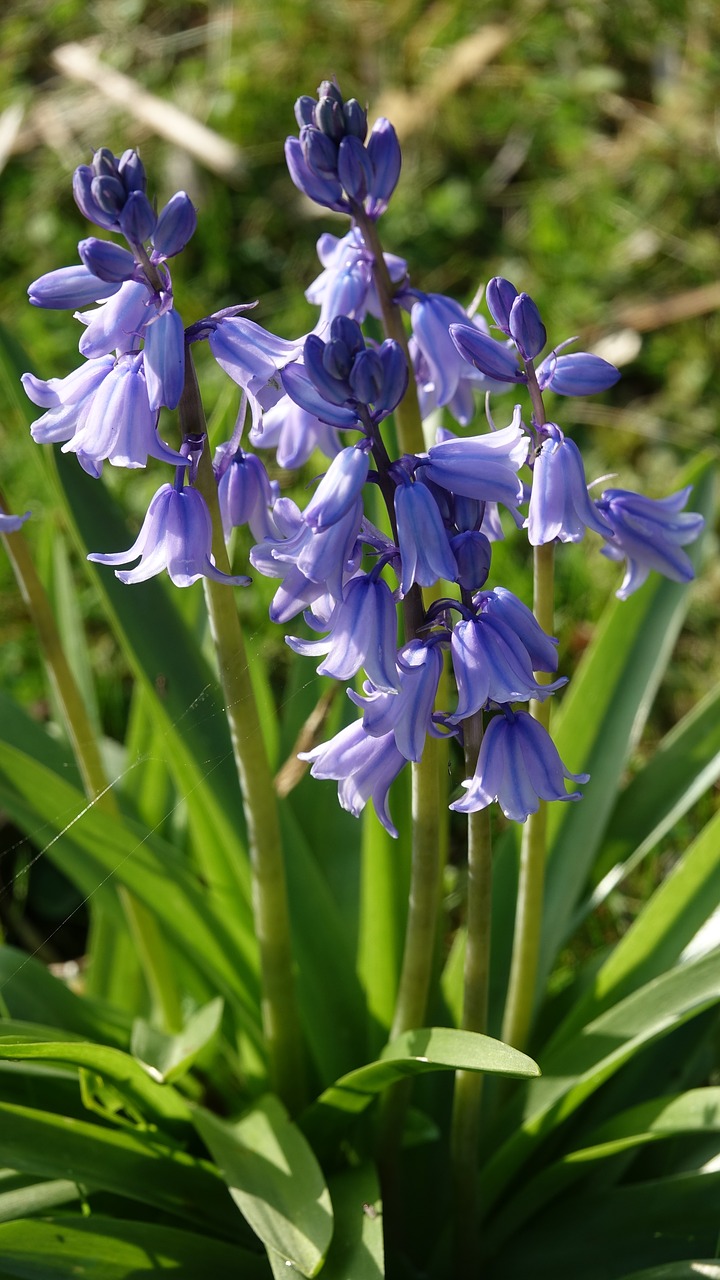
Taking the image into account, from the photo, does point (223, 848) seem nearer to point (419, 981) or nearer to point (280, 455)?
point (419, 981)

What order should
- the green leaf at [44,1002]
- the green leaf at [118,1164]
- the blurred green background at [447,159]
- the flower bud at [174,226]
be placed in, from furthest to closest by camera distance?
the blurred green background at [447,159] < the green leaf at [44,1002] < the green leaf at [118,1164] < the flower bud at [174,226]

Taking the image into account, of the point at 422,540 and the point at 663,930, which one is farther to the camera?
the point at 663,930

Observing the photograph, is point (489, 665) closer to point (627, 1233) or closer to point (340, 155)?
point (340, 155)

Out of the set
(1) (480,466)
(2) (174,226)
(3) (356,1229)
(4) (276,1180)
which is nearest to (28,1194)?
(4) (276,1180)

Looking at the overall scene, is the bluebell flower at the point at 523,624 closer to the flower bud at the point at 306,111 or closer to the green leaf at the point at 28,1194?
the flower bud at the point at 306,111

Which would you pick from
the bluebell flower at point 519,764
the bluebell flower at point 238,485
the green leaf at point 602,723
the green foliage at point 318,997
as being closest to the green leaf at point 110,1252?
the green foliage at point 318,997

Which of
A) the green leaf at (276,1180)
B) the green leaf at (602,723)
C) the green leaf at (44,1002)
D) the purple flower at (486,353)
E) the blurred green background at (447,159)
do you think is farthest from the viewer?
the blurred green background at (447,159)
